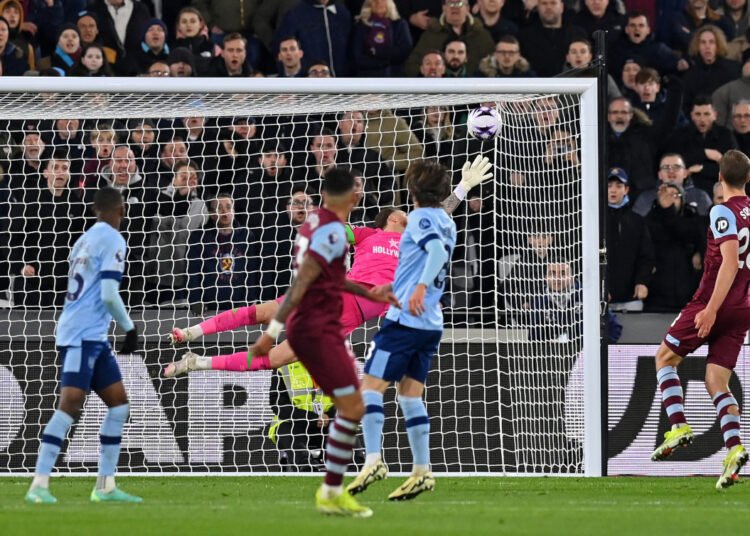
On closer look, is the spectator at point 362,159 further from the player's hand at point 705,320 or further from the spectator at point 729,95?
the spectator at point 729,95

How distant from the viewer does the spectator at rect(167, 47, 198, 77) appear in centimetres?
1336

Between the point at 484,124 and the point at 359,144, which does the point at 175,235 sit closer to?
the point at 359,144

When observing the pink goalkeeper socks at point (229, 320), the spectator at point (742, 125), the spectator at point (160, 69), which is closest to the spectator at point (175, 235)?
the pink goalkeeper socks at point (229, 320)

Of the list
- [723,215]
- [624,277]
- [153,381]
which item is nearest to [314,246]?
[723,215]

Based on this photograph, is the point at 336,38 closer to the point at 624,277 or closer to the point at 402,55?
the point at 402,55

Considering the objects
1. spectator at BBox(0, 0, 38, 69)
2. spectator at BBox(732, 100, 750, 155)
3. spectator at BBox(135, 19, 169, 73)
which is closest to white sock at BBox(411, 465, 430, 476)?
spectator at BBox(135, 19, 169, 73)

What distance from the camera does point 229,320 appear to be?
10.7m

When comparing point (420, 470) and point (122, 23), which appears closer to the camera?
point (420, 470)

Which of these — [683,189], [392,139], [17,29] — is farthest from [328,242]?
[17,29]

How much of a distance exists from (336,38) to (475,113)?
452cm

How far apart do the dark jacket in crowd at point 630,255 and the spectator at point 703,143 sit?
1536 mm

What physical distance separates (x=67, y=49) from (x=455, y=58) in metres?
4.29

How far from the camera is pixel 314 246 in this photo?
6.84m

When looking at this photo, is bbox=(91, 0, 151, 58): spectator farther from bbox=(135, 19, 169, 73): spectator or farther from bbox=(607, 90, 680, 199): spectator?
bbox=(607, 90, 680, 199): spectator
